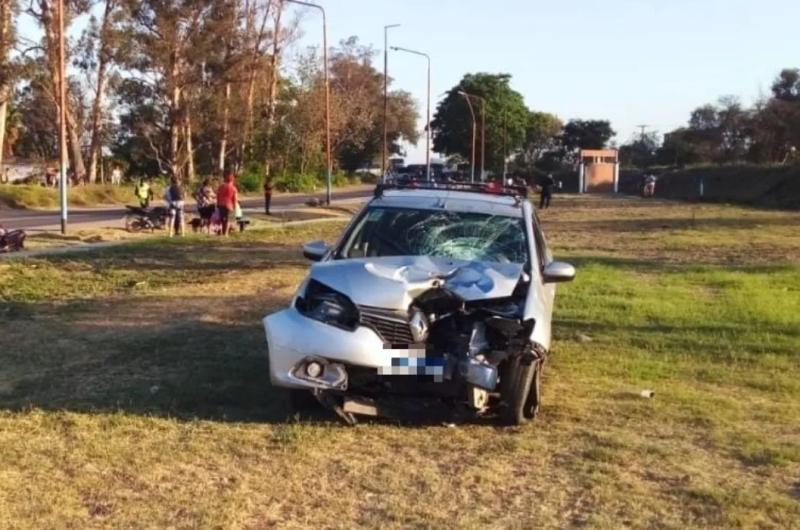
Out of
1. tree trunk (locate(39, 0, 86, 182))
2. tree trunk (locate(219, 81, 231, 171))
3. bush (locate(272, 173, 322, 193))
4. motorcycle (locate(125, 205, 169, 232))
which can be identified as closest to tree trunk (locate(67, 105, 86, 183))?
tree trunk (locate(39, 0, 86, 182))

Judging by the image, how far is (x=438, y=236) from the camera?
777 cm

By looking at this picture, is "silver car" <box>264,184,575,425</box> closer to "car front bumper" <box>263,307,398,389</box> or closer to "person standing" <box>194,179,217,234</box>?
"car front bumper" <box>263,307,398,389</box>

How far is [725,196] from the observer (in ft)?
189

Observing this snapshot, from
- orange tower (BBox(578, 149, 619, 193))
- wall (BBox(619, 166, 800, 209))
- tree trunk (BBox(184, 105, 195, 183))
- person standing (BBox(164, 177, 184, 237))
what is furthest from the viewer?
orange tower (BBox(578, 149, 619, 193))

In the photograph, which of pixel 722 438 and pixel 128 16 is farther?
pixel 128 16

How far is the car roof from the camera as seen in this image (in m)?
8.02

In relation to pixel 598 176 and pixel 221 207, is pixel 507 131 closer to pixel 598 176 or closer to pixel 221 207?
pixel 598 176

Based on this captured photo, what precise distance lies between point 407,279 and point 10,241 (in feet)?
48.5

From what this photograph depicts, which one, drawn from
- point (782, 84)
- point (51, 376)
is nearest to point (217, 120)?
point (782, 84)

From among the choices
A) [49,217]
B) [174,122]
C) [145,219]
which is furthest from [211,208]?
[174,122]

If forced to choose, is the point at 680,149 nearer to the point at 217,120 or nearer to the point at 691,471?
the point at 217,120

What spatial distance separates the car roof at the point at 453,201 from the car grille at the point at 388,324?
1.92 m

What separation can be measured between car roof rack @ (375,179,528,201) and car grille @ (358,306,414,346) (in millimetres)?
2399

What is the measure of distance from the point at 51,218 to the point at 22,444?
28691mm
